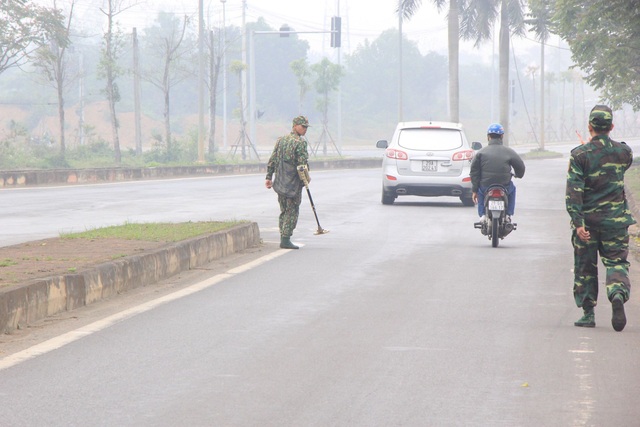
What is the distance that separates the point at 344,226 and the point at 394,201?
6481mm

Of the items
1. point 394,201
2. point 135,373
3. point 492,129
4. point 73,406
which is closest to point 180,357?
point 135,373

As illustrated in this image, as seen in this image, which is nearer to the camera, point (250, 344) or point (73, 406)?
point (73, 406)

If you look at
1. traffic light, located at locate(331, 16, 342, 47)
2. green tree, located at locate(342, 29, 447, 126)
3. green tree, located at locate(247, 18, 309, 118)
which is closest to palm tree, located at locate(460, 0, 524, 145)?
traffic light, located at locate(331, 16, 342, 47)

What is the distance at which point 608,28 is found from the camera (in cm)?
2997

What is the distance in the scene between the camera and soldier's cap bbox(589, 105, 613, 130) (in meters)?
8.45

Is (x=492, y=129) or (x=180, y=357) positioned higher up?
(x=492, y=129)

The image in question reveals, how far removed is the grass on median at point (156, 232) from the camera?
43.2ft

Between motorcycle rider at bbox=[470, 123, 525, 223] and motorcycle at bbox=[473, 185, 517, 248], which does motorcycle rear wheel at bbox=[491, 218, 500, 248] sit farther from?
motorcycle rider at bbox=[470, 123, 525, 223]

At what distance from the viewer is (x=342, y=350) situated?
7.54 metres

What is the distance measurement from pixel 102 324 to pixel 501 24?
2053 inches

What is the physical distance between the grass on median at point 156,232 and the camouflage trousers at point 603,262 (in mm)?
5402

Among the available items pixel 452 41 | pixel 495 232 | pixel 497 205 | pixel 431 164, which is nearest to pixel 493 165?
pixel 497 205

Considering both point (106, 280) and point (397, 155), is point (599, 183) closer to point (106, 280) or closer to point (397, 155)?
point (106, 280)

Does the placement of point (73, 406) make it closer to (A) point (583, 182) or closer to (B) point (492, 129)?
(A) point (583, 182)
